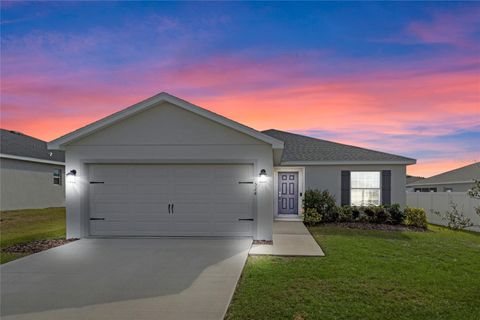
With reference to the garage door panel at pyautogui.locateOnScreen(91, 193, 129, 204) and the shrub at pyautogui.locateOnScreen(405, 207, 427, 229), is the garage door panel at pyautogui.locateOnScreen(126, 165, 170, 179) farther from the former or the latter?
the shrub at pyautogui.locateOnScreen(405, 207, 427, 229)

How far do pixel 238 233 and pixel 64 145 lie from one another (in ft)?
20.8

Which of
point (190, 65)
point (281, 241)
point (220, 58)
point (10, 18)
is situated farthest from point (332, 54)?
point (10, 18)

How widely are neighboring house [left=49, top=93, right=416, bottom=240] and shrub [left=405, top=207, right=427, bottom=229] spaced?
7707mm

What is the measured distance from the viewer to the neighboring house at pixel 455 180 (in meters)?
20.7

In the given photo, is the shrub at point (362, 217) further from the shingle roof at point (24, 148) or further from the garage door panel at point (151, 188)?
the shingle roof at point (24, 148)

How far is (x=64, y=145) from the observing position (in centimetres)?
1139

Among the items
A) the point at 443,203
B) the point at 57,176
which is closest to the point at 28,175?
the point at 57,176

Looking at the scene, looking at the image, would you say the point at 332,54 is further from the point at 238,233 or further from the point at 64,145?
the point at 64,145

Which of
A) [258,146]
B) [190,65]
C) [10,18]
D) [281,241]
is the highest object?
[10,18]

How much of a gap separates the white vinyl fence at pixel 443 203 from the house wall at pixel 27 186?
2287cm

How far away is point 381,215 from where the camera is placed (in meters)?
15.6

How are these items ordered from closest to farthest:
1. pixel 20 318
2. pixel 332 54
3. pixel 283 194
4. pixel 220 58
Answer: pixel 20 318
pixel 332 54
pixel 220 58
pixel 283 194

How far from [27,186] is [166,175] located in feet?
50.4

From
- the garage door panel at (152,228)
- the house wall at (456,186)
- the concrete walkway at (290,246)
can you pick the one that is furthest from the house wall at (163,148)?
the house wall at (456,186)
